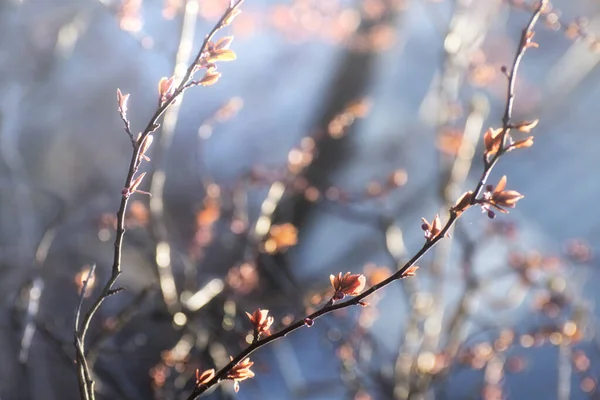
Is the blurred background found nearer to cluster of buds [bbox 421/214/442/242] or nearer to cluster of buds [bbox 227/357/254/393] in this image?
cluster of buds [bbox 227/357/254/393]

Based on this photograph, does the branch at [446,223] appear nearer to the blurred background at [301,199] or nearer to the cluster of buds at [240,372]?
the cluster of buds at [240,372]

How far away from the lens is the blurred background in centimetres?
231

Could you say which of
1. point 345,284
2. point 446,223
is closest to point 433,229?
point 446,223

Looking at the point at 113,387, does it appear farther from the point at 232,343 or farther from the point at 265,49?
the point at 265,49

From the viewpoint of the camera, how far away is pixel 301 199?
3.96 m

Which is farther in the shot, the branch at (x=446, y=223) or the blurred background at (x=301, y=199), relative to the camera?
the blurred background at (x=301, y=199)

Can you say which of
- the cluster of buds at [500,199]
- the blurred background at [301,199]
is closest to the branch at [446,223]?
the cluster of buds at [500,199]

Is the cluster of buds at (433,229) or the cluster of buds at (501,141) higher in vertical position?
the cluster of buds at (501,141)

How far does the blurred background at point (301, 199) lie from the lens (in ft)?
7.57

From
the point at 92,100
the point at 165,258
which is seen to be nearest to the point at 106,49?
the point at 92,100

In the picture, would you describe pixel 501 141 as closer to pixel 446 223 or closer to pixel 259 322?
pixel 446 223

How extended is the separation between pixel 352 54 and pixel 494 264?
231 centimetres

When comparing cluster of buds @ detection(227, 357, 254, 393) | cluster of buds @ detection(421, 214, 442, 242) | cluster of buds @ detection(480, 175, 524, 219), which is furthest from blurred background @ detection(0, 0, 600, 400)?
cluster of buds @ detection(480, 175, 524, 219)

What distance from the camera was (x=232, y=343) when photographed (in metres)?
2.48
